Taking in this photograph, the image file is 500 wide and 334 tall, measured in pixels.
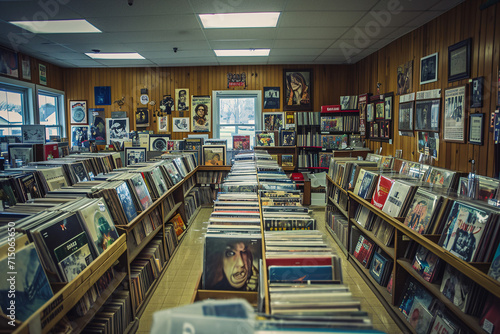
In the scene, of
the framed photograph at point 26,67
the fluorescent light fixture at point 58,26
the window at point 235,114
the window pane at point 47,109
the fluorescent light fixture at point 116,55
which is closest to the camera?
the fluorescent light fixture at point 58,26

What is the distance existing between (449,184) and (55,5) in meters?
4.57

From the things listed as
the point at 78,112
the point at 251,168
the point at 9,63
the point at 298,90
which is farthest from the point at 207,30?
the point at 78,112

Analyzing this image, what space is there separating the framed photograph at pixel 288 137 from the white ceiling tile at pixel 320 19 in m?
2.74

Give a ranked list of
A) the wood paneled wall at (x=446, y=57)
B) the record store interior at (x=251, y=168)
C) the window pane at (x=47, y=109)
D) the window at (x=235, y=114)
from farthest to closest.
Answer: the window at (x=235, y=114)
the window pane at (x=47, y=109)
the wood paneled wall at (x=446, y=57)
the record store interior at (x=251, y=168)

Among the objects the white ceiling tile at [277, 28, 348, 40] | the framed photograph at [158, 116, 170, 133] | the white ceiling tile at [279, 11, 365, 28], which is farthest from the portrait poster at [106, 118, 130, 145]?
the white ceiling tile at [279, 11, 365, 28]

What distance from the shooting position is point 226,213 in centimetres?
210

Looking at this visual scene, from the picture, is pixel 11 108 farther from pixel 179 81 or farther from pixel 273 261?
pixel 273 261

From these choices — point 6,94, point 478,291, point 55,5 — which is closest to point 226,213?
point 478,291

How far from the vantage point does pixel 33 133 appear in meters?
5.31

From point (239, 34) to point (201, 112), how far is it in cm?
290

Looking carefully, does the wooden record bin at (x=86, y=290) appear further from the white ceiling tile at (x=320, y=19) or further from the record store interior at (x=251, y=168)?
the white ceiling tile at (x=320, y=19)

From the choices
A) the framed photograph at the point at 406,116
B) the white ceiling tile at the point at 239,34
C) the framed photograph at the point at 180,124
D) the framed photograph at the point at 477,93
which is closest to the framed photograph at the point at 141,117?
the framed photograph at the point at 180,124

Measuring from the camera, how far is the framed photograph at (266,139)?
7.01 metres

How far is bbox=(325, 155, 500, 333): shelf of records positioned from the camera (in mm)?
1766
